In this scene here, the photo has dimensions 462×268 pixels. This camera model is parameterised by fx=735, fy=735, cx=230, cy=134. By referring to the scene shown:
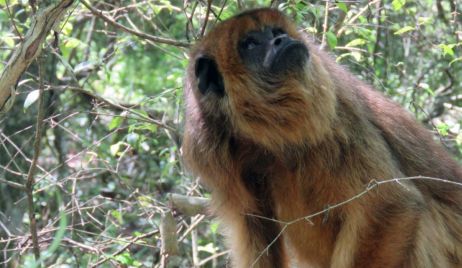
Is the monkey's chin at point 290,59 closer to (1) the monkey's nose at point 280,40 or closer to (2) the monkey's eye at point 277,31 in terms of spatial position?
(1) the monkey's nose at point 280,40

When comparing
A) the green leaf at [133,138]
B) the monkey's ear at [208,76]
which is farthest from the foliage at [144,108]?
the monkey's ear at [208,76]

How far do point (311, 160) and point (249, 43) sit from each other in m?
0.88

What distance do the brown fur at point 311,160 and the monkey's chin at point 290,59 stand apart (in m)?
0.06

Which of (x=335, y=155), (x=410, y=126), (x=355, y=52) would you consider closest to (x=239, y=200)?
(x=335, y=155)

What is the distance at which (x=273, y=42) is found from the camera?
4.76 meters

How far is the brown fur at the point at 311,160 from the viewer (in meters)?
4.77

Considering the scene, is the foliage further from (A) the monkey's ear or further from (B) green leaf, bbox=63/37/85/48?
(A) the monkey's ear

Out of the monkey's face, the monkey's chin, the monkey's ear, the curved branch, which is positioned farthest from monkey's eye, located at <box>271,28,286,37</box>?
the curved branch

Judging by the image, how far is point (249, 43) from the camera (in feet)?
15.8

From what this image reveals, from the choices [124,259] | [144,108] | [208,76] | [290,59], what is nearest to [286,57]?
[290,59]

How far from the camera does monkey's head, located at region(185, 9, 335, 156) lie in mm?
4715

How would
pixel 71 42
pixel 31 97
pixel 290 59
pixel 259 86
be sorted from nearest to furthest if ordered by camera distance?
pixel 290 59, pixel 259 86, pixel 31 97, pixel 71 42

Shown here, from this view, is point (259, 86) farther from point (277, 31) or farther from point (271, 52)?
point (277, 31)

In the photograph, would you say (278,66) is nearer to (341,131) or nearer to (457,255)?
(341,131)
